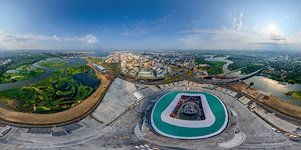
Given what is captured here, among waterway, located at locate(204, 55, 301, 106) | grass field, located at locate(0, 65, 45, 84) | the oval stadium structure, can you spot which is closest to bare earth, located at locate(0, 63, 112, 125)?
the oval stadium structure

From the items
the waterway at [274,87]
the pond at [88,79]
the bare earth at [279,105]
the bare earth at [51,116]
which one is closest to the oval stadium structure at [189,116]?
the bare earth at [279,105]

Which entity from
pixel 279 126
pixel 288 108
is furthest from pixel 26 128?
pixel 288 108

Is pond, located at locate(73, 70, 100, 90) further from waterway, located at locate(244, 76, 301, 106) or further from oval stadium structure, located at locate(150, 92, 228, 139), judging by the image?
waterway, located at locate(244, 76, 301, 106)

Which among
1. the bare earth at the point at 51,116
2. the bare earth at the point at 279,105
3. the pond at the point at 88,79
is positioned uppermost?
the pond at the point at 88,79

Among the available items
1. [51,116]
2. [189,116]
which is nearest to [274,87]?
[189,116]

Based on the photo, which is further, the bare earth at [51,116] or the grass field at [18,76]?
the grass field at [18,76]

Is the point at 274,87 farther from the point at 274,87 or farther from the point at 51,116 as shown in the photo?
the point at 51,116

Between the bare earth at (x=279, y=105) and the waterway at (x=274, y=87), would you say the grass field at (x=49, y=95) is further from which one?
the waterway at (x=274, y=87)
